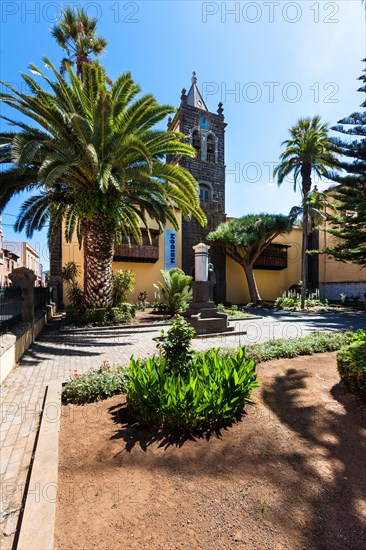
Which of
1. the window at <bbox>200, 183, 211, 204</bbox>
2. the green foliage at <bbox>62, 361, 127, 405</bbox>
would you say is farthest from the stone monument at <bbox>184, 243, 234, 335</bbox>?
the window at <bbox>200, 183, 211, 204</bbox>

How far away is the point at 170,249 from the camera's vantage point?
20.1 m

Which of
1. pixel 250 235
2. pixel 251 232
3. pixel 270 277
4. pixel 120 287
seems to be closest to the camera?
pixel 120 287

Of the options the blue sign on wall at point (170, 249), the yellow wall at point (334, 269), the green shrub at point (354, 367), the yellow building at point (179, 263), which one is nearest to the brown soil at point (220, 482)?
the green shrub at point (354, 367)

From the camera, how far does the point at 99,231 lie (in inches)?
415

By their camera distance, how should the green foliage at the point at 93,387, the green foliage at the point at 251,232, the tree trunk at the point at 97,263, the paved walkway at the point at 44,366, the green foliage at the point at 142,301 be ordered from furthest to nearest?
the green foliage at the point at 251,232 < the green foliage at the point at 142,301 < the tree trunk at the point at 97,263 < the green foliage at the point at 93,387 < the paved walkway at the point at 44,366

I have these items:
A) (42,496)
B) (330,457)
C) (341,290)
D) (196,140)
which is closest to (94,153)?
(42,496)

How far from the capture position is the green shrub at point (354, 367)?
404 cm

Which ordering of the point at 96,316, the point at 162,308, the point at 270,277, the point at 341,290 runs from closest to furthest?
the point at 96,316
the point at 162,308
the point at 341,290
the point at 270,277

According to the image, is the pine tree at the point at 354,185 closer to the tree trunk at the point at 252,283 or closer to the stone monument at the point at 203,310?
the tree trunk at the point at 252,283

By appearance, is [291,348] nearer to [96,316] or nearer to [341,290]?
[96,316]

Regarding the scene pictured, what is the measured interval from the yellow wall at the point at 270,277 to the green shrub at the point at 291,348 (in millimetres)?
15322

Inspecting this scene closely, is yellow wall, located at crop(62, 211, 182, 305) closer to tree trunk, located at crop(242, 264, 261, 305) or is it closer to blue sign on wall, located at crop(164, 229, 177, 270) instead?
blue sign on wall, located at crop(164, 229, 177, 270)

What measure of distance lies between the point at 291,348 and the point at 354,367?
7.08 ft

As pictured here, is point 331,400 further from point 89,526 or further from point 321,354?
point 89,526
